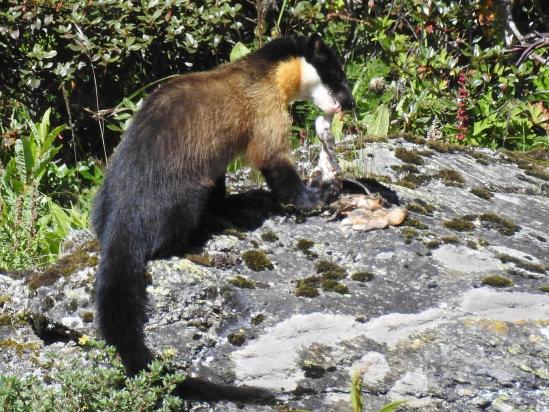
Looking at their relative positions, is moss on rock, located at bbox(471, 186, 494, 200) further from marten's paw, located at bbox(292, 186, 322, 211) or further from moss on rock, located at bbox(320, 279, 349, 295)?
moss on rock, located at bbox(320, 279, 349, 295)

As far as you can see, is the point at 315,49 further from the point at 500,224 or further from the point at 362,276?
the point at 362,276

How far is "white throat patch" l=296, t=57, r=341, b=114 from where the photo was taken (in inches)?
228

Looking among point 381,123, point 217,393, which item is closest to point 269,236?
point 217,393

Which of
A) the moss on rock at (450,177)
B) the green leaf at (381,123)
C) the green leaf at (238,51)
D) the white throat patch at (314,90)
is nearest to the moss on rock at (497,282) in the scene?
the moss on rock at (450,177)

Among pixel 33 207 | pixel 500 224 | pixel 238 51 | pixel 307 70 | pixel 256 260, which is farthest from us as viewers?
pixel 238 51

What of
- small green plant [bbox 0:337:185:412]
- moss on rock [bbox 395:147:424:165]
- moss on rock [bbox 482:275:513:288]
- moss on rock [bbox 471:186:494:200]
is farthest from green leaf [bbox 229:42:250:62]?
small green plant [bbox 0:337:185:412]

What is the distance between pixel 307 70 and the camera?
5789 millimetres

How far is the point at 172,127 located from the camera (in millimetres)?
4855

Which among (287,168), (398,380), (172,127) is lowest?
(398,380)

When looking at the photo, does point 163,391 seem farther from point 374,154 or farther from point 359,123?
point 359,123

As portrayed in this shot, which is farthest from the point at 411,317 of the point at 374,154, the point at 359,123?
the point at 359,123

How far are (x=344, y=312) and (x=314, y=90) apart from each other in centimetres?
225

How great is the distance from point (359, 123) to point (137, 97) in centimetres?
201

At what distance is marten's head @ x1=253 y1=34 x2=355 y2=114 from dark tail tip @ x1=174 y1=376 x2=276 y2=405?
2425mm
